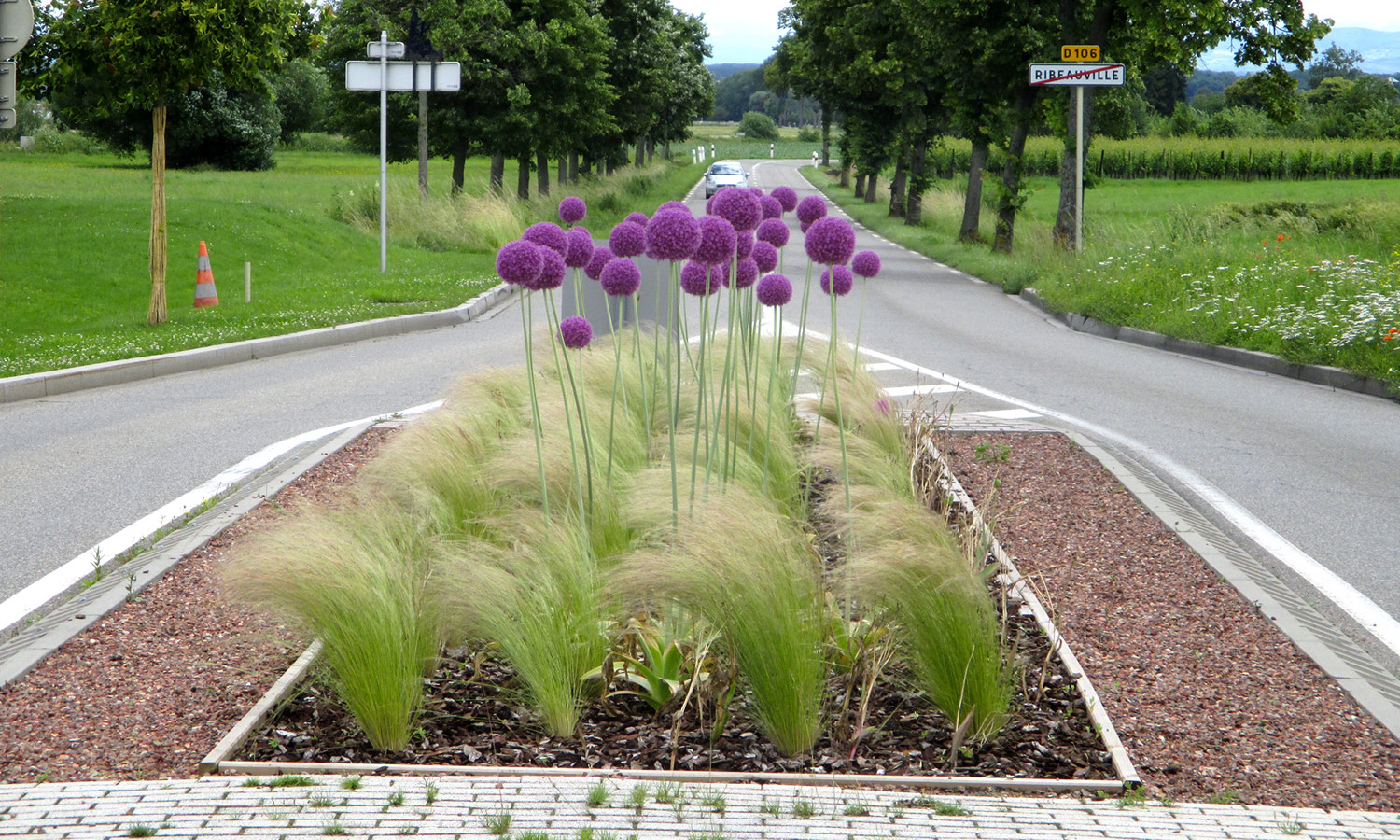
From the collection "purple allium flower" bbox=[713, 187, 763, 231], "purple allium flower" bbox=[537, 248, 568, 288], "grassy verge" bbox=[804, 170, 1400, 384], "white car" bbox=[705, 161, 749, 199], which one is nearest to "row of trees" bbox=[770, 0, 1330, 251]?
"grassy verge" bbox=[804, 170, 1400, 384]

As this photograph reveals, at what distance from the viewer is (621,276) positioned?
526 cm

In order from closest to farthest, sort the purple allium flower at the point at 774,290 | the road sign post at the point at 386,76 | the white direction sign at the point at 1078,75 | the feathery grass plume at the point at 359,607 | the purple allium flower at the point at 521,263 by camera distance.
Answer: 1. the feathery grass plume at the point at 359,607
2. the purple allium flower at the point at 521,263
3. the purple allium flower at the point at 774,290
4. the white direction sign at the point at 1078,75
5. the road sign post at the point at 386,76

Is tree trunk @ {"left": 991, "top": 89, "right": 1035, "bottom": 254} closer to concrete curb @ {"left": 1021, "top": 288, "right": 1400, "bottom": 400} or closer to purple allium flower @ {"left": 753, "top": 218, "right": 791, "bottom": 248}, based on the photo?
concrete curb @ {"left": 1021, "top": 288, "right": 1400, "bottom": 400}

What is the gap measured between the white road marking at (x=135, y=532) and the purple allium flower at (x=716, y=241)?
285cm

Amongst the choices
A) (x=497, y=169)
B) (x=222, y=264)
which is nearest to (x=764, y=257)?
(x=222, y=264)

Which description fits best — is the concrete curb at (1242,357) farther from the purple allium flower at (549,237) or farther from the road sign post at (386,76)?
the road sign post at (386,76)

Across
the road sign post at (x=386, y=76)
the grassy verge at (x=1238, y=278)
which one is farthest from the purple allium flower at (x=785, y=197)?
the road sign post at (x=386, y=76)

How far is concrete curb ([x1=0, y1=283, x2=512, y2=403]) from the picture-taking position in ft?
34.8

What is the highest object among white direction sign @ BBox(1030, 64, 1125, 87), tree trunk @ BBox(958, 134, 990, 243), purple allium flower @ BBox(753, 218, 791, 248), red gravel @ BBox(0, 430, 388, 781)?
white direction sign @ BBox(1030, 64, 1125, 87)

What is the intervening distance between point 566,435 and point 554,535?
155 cm

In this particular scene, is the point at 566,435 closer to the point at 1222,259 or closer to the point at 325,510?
the point at 325,510

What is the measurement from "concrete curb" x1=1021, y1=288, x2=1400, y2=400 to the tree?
999cm

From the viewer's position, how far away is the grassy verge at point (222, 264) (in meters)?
14.1

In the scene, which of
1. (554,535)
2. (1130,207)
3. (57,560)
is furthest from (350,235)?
(1130,207)
